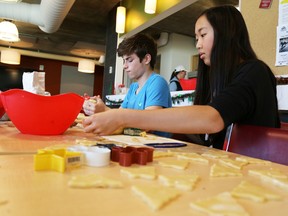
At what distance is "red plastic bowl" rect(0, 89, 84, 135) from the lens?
33.6 inches

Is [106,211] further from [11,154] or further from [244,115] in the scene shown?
[244,115]

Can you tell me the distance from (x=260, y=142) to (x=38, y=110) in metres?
0.71

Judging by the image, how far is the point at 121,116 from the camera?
2.41 feet

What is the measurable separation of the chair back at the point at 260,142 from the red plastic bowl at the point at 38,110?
1.86 ft

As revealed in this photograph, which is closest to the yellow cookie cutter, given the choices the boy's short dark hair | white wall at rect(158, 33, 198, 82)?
the boy's short dark hair

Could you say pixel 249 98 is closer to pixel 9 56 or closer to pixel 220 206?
pixel 220 206

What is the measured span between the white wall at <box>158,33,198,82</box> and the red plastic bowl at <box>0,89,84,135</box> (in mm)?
4985

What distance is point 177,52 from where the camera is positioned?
579cm

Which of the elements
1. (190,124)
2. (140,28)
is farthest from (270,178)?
(140,28)

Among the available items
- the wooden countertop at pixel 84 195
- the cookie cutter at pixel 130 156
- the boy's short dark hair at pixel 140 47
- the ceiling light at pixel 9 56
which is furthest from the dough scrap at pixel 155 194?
the ceiling light at pixel 9 56

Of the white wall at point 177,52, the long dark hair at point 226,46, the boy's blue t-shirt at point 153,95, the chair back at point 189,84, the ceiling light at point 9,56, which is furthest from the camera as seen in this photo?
the ceiling light at point 9,56

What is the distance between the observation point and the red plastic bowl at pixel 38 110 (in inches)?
33.6

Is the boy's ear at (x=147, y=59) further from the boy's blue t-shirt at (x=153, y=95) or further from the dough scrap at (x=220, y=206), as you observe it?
the dough scrap at (x=220, y=206)

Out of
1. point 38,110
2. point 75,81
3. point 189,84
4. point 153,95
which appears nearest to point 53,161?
point 38,110
